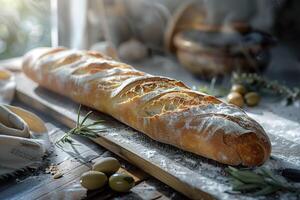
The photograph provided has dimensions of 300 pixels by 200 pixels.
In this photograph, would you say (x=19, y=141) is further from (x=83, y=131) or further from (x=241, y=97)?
(x=241, y=97)

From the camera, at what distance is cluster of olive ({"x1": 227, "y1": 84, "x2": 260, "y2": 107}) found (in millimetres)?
1849

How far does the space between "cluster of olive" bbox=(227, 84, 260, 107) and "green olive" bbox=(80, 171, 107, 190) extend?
0.86 metres

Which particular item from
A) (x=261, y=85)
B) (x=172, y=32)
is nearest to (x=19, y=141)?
(x=261, y=85)

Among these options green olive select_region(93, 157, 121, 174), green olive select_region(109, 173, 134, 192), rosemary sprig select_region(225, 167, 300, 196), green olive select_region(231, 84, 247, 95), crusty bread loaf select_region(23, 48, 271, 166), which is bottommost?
green olive select_region(109, 173, 134, 192)

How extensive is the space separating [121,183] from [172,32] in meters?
1.65

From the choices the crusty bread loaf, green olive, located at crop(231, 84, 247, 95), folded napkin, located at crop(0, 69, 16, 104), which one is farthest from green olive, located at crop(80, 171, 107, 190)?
green olive, located at crop(231, 84, 247, 95)

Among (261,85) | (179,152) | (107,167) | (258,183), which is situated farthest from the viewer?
(261,85)

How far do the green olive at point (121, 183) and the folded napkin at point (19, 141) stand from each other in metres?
0.29

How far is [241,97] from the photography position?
73.9 inches

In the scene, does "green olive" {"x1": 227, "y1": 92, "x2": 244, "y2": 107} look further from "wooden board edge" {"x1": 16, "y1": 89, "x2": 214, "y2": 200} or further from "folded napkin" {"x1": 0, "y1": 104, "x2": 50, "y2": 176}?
"folded napkin" {"x1": 0, "y1": 104, "x2": 50, "y2": 176}

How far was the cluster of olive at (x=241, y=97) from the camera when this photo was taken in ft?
6.07

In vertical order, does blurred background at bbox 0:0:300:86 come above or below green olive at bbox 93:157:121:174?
above

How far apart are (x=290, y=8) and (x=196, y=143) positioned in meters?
2.34

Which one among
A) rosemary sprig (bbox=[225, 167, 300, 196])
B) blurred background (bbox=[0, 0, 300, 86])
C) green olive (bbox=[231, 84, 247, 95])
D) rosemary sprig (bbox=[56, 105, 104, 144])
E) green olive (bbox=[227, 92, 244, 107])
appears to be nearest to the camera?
rosemary sprig (bbox=[225, 167, 300, 196])
